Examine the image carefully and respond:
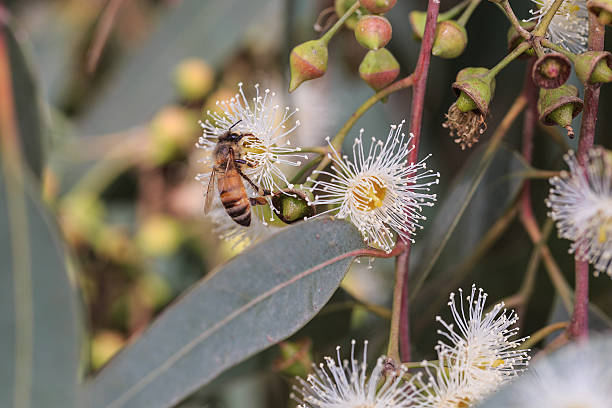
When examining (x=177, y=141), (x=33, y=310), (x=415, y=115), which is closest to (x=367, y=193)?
(x=415, y=115)

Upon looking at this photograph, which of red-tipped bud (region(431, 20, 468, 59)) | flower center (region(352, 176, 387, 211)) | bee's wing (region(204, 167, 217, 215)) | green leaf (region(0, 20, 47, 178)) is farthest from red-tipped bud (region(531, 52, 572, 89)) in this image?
green leaf (region(0, 20, 47, 178))

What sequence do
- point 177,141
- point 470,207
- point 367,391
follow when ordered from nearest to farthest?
point 367,391 → point 470,207 → point 177,141

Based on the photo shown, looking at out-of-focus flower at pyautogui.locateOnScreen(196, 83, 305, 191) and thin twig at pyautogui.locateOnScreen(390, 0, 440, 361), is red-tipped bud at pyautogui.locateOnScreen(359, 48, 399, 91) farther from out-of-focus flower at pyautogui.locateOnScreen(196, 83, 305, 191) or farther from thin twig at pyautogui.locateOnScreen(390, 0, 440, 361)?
out-of-focus flower at pyautogui.locateOnScreen(196, 83, 305, 191)

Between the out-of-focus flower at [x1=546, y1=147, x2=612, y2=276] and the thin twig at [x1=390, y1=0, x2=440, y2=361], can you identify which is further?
the thin twig at [x1=390, y1=0, x2=440, y2=361]

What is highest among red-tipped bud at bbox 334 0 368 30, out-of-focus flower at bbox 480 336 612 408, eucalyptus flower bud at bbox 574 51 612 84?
red-tipped bud at bbox 334 0 368 30

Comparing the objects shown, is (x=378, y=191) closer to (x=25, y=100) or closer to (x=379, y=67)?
(x=379, y=67)

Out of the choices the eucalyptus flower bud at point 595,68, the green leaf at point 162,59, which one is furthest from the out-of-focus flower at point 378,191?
the green leaf at point 162,59

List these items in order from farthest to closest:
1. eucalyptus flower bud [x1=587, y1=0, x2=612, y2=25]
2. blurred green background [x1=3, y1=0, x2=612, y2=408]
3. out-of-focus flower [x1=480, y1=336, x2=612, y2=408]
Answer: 1. blurred green background [x1=3, y1=0, x2=612, y2=408]
2. eucalyptus flower bud [x1=587, y1=0, x2=612, y2=25]
3. out-of-focus flower [x1=480, y1=336, x2=612, y2=408]
